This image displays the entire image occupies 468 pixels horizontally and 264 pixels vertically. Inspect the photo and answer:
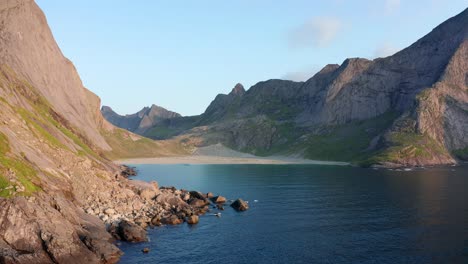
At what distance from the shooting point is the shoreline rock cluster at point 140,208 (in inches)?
2667

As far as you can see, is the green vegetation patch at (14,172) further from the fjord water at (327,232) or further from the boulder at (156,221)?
the boulder at (156,221)

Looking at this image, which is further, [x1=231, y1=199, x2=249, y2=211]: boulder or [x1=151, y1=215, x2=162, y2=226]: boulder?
[x1=231, y1=199, x2=249, y2=211]: boulder

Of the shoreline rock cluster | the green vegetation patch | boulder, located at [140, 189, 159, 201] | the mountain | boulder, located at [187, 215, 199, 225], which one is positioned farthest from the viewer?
boulder, located at [140, 189, 159, 201]

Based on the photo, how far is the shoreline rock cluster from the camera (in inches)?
2667

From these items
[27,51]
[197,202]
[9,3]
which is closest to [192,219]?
[197,202]

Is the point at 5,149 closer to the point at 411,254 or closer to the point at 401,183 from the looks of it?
the point at 411,254

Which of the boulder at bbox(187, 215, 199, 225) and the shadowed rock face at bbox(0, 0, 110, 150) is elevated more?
the shadowed rock face at bbox(0, 0, 110, 150)

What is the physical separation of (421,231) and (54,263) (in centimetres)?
6089

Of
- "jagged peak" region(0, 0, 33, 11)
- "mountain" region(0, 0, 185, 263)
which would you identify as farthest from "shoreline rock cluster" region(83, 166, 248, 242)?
"jagged peak" region(0, 0, 33, 11)

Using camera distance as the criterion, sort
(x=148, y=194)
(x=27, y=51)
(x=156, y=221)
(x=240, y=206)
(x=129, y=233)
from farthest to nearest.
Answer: (x=27, y=51), (x=240, y=206), (x=148, y=194), (x=156, y=221), (x=129, y=233)

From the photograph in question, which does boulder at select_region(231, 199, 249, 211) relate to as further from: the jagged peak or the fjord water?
the jagged peak

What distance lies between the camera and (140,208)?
84438 millimetres

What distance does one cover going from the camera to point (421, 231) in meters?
71.8

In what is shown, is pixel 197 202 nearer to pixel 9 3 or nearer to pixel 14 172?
pixel 14 172
